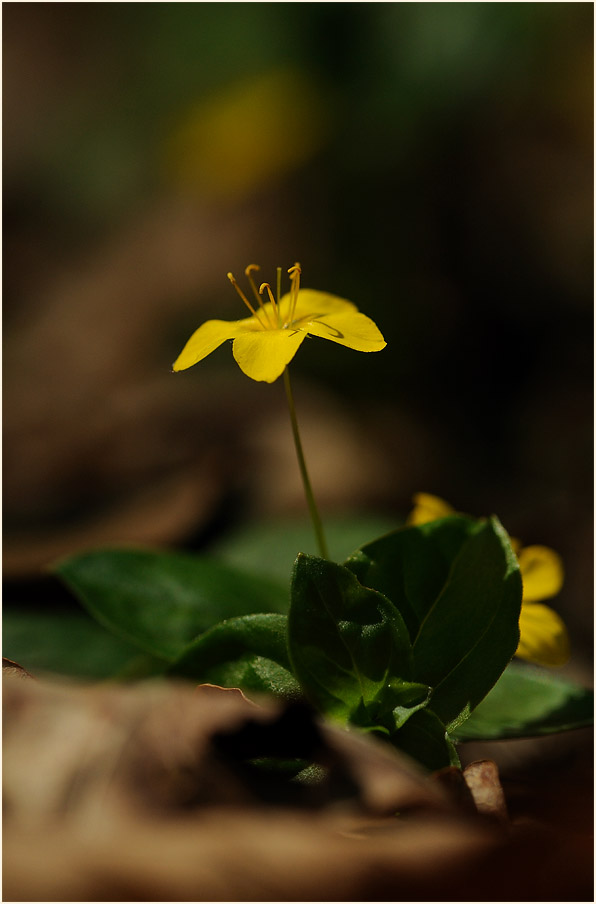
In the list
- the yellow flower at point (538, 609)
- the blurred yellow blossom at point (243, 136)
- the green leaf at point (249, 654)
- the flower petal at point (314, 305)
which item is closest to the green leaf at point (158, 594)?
the green leaf at point (249, 654)

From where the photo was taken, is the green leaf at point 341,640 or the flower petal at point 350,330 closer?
the green leaf at point 341,640

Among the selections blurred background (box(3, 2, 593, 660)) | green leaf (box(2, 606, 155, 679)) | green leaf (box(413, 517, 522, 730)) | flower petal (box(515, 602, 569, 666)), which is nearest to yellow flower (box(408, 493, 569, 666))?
flower petal (box(515, 602, 569, 666))

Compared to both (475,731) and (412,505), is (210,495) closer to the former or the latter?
(412,505)

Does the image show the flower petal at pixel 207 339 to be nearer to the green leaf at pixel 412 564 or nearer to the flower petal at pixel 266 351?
the flower petal at pixel 266 351

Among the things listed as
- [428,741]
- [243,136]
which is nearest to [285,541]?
[428,741]

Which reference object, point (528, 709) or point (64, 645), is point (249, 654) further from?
point (64, 645)

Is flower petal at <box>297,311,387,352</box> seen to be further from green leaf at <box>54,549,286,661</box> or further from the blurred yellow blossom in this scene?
the blurred yellow blossom

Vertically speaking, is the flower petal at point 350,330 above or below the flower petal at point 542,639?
above
